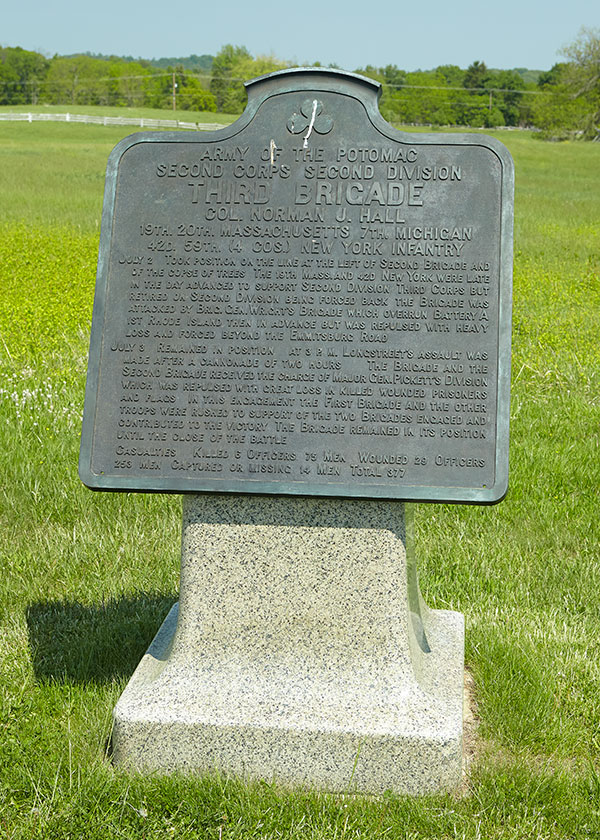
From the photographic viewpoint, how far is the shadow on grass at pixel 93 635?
3826 mm

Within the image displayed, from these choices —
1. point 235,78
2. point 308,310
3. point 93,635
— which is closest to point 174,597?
point 93,635

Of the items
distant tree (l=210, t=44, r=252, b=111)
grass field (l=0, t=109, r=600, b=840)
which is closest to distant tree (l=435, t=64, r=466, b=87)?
distant tree (l=210, t=44, r=252, b=111)

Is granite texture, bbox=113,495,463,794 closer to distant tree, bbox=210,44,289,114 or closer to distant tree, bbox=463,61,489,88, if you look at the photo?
distant tree, bbox=210,44,289,114

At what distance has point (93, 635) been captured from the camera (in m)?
4.07

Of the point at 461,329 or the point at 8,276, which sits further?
the point at 8,276

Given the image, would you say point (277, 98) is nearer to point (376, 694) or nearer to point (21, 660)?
point (376, 694)

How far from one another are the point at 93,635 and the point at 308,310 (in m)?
1.79

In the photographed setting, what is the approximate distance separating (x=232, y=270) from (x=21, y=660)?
1.86 m

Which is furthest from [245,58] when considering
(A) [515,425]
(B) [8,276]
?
(A) [515,425]

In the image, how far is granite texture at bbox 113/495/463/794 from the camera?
313cm

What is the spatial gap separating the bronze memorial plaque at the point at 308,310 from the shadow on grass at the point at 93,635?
97 centimetres

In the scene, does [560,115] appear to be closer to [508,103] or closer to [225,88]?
[508,103]

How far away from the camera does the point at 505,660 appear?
3854mm

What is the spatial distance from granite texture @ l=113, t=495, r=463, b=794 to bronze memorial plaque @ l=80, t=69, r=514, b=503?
18cm
